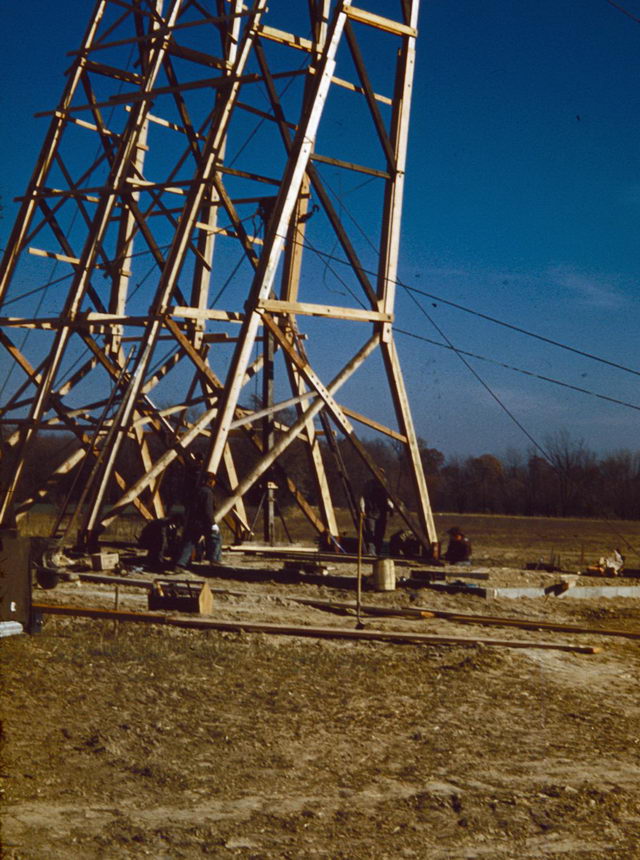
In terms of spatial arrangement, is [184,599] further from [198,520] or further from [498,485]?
[498,485]

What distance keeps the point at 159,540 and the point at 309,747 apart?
901 centimetres

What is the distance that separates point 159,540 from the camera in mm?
15391

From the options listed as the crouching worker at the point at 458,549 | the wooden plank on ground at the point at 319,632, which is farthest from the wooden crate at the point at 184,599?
the crouching worker at the point at 458,549

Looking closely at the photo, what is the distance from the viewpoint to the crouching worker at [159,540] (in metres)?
15.0

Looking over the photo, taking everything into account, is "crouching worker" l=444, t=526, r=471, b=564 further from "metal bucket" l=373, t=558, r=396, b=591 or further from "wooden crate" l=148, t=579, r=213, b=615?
"wooden crate" l=148, t=579, r=213, b=615

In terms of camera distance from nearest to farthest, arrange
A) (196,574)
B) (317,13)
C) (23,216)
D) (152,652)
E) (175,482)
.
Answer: (152,652)
(196,574)
(317,13)
(23,216)
(175,482)

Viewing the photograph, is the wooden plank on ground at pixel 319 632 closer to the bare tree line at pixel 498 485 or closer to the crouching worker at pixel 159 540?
the crouching worker at pixel 159 540

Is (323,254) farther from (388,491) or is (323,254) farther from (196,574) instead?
(196,574)

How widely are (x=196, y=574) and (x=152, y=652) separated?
5.71 metres

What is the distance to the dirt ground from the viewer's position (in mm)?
5215

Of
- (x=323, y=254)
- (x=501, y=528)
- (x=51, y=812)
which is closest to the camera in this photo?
(x=51, y=812)

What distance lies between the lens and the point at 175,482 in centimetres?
3028

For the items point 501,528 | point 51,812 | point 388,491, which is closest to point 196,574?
point 388,491

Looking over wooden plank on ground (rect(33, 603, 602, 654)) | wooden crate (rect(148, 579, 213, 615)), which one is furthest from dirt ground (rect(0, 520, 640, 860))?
wooden crate (rect(148, 579, 213, 615))
